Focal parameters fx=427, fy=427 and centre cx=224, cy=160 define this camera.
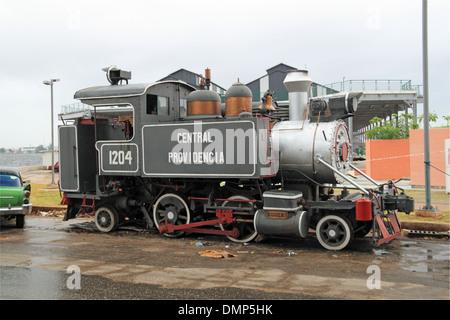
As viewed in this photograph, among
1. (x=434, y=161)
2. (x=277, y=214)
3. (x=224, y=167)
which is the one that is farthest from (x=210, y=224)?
(x=434, y=161)

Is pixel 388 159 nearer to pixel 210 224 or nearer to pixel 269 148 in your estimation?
pixel 269 148


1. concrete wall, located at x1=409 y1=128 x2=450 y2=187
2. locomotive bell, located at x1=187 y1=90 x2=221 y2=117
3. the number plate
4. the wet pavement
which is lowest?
the wet pavement

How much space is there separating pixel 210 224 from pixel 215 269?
2476mm

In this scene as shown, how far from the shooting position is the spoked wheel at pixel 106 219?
10352mm

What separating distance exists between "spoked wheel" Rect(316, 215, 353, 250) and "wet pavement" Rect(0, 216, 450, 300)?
0.62ft

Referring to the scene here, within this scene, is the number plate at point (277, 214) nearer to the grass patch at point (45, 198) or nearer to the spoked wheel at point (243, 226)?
the spoked wheel at point (243, 226)

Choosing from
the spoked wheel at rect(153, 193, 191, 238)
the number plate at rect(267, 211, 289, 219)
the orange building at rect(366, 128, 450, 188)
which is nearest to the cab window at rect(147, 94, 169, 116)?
the spoked wheel at rect(153, 193, 191, 238)

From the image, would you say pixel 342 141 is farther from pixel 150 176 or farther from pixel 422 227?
pixel 150 176

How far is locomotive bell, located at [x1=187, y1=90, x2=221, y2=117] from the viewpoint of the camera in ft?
31.1

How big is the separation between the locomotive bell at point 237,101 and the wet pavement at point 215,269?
281 cm

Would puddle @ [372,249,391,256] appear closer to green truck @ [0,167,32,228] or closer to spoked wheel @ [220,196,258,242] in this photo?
spoked wheel @ [220,196,258,242]

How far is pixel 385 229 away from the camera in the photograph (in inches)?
311

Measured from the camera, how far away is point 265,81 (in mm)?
38875
